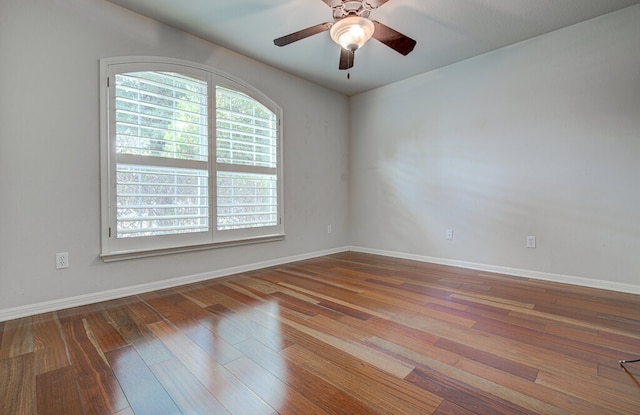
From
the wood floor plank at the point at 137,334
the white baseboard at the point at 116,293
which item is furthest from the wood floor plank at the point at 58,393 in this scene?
the white baseboard at the point at 116,293

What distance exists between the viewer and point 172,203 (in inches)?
109

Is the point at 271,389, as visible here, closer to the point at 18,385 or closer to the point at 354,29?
the point at 18,385

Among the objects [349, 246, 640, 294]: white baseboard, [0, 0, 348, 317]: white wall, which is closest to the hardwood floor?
[349, 246, 640, 294]: white baseboard

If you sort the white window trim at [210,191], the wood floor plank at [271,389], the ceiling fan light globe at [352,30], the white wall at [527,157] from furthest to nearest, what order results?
1. the white wall at [527,157]
2. the white window trim at [210,191]
3. the ceiling fan light globe at [352,30]
4. the wood floor plank at [271,389]

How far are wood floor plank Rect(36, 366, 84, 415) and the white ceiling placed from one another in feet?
8.82

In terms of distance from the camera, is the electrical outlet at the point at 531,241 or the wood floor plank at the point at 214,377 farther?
the electrical outlet at the point at 531,241

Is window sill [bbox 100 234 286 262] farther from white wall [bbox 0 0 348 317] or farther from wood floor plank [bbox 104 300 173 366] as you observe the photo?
wood floor plank [bbox 104 300 173 366]

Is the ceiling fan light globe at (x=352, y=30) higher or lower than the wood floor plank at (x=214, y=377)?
higher

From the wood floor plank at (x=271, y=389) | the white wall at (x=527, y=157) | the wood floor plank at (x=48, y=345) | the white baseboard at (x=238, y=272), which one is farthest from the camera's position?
the white wall at (x=527, y=157)

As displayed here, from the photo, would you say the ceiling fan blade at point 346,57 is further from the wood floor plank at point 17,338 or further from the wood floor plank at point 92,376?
the wood floor plank at point 17,338

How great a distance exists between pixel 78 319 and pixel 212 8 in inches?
103

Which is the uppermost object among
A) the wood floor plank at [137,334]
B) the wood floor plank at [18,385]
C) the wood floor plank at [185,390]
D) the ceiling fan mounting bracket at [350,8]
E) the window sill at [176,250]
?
the ceiling fan mounting bracket at [350,8]

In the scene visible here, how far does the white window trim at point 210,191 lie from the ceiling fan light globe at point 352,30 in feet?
5.05

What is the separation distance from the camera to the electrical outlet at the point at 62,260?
7.36 feet
